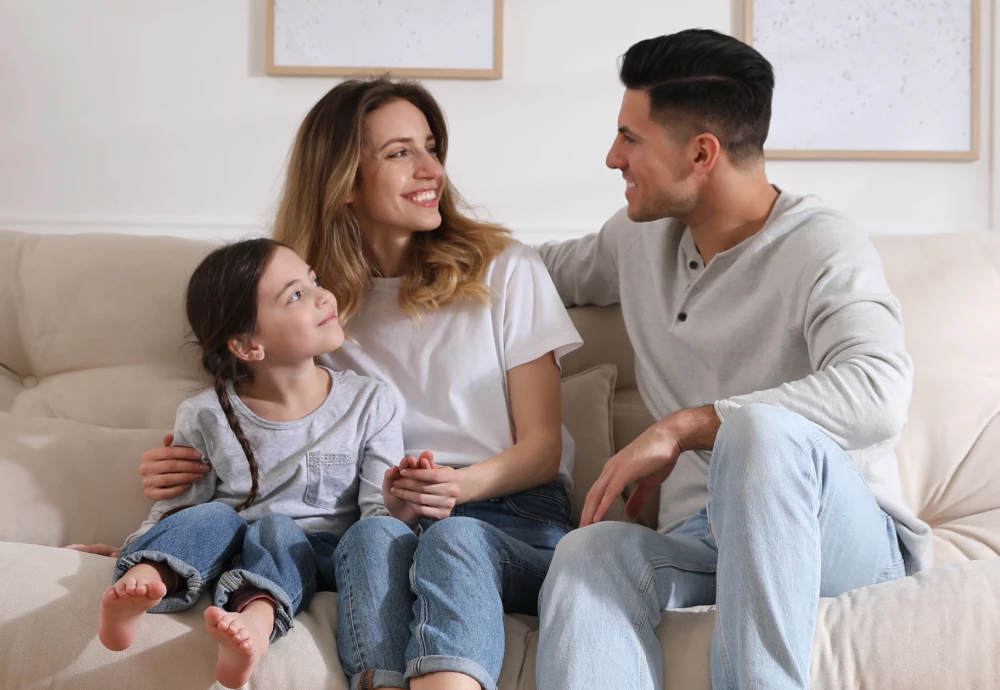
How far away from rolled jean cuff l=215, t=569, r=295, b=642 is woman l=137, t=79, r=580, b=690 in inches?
10.0

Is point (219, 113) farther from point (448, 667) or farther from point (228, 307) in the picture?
point (448, 667)

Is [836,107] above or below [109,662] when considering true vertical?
above

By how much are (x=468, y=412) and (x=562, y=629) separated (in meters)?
0.54

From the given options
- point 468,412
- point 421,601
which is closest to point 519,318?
point 468,412

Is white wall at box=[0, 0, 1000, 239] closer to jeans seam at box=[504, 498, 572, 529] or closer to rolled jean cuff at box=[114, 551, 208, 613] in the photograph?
jeans seam at box=[504, 498, 572, 529]

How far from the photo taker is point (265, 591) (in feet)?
4.00

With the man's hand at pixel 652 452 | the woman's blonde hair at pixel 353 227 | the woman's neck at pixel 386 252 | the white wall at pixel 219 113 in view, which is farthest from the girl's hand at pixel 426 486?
the white wall at pixel 219 113

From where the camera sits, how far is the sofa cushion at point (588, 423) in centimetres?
173

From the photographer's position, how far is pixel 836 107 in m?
2.39

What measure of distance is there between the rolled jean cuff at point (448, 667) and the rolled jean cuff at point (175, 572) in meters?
0.31

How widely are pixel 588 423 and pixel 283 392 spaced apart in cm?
55

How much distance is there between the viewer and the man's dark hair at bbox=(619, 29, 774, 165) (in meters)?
1.56

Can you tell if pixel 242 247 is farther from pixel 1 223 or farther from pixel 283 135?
pixel 1 223

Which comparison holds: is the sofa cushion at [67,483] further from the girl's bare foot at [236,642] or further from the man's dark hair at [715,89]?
the man's dark hair at [715,89]
